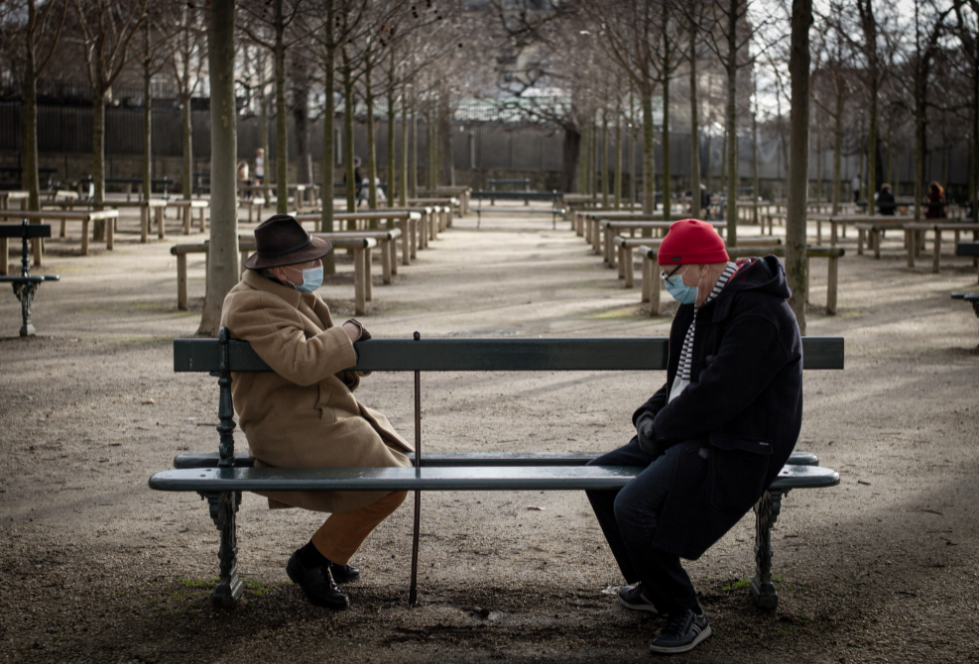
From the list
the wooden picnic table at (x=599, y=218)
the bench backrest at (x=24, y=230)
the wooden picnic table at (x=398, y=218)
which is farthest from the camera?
the wooden picnic table at (x=599, y=218)

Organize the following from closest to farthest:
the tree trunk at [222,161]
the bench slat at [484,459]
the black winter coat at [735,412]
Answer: the black winter coat at [735,412]
the bench slat at [484,459]
the tree trunk at [222,161]

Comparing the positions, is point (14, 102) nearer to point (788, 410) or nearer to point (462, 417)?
point (462, 417)

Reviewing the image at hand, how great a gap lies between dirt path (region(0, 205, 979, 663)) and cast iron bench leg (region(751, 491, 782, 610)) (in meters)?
0.06

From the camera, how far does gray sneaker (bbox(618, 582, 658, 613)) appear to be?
12.0 ft

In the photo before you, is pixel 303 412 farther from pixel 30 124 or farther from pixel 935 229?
pixel 30 124

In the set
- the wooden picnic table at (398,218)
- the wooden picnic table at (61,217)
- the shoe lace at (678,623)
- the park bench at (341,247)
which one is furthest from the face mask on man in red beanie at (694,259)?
the wooden picnic table at (61,217)

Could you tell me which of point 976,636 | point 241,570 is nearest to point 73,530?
point 241,570

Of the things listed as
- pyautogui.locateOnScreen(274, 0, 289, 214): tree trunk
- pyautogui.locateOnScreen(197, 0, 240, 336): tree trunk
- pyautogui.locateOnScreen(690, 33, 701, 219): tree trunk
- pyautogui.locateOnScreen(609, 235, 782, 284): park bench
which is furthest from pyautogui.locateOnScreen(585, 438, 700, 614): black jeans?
pyautogui.locateOnScreen(690, 33, 701, 219): tree trunk

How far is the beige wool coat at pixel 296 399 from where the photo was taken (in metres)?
3.56

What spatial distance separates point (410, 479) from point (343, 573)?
63cm

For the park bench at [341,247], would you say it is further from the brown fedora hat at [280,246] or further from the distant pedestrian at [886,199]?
the distant pedestrian at [886,199]

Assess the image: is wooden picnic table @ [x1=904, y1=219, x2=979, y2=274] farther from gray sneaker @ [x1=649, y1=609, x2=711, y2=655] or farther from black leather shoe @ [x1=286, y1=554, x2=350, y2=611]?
black leather shoe @ [x1=286, y1=554, x2=350, y2=611]

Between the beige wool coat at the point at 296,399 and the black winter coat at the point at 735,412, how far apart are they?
102 cm

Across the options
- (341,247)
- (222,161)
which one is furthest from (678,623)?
(341,247)
